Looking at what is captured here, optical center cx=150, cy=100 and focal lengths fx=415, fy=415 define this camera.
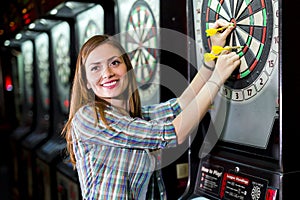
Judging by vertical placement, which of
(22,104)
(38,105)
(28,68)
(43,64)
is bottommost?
(22,104)

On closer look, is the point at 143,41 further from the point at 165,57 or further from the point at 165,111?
the point at 165,111

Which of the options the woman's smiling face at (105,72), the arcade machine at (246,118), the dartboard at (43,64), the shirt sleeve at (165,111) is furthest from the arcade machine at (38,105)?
the arcade machine at (246,118)

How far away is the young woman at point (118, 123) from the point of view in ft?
4.82

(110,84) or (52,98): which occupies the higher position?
(110,84)

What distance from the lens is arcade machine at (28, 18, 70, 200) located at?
3.75 metres

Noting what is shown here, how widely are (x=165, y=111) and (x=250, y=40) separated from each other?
57 centimetres

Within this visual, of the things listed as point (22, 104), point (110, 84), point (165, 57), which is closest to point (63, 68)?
point (165, 57)

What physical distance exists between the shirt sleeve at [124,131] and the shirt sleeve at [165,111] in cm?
30

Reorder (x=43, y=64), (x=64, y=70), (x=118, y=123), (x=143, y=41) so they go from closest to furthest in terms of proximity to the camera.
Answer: (x=118, y=123) < (x=143, y=41) < (x=64, y=70) < (x=43, y=64)

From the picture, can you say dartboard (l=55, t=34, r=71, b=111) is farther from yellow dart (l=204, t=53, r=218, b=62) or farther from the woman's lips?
yellow dart (l=204, t=53, r=218, b=62)

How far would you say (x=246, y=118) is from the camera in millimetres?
1492

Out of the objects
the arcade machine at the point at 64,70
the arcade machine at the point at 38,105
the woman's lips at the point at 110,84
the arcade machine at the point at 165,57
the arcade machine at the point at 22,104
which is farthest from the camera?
the arcade machine at the point at 22,104

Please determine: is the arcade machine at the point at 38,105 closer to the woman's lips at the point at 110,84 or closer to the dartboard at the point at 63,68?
the dartboard at the point at 63,68
